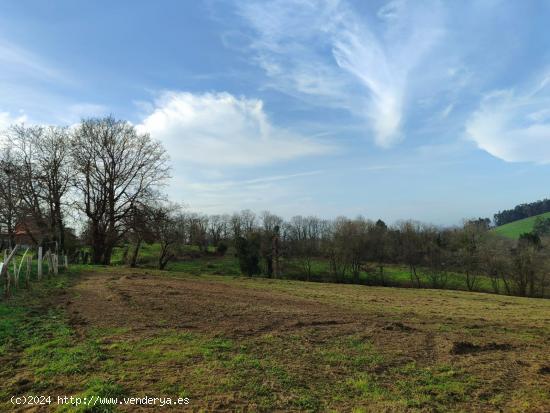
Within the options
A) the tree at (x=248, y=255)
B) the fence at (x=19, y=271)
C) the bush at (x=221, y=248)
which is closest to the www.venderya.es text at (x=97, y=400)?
the fence at (x=19, y=271)

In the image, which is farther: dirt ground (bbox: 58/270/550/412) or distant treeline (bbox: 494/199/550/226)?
distant treeline (bbox: 494/199/550/226)

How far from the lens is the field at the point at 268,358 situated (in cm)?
554

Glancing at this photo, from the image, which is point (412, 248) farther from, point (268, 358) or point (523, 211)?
point (523, 211)

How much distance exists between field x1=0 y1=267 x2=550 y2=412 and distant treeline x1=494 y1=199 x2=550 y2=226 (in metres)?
123

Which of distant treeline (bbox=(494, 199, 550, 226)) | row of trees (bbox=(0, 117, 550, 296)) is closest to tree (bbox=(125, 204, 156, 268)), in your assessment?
row of trees (bbox=(0, 117, 550, 296))

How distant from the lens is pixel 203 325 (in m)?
9.84

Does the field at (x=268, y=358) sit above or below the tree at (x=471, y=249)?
below

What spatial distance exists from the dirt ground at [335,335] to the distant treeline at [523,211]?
394 feet

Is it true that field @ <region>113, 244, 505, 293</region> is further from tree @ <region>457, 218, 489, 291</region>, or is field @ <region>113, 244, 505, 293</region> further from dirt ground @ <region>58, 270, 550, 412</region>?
dirt ground @ <region>58, 270, 550, 412</region>

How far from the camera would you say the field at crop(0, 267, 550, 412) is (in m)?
5.54

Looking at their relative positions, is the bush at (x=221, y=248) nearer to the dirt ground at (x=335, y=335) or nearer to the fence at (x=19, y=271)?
the fence at (x=19, y=271)

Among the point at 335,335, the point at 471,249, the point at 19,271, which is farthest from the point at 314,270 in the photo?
the point at 335,335

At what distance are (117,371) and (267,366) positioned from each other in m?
2.44

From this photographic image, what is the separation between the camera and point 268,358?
7.22m
